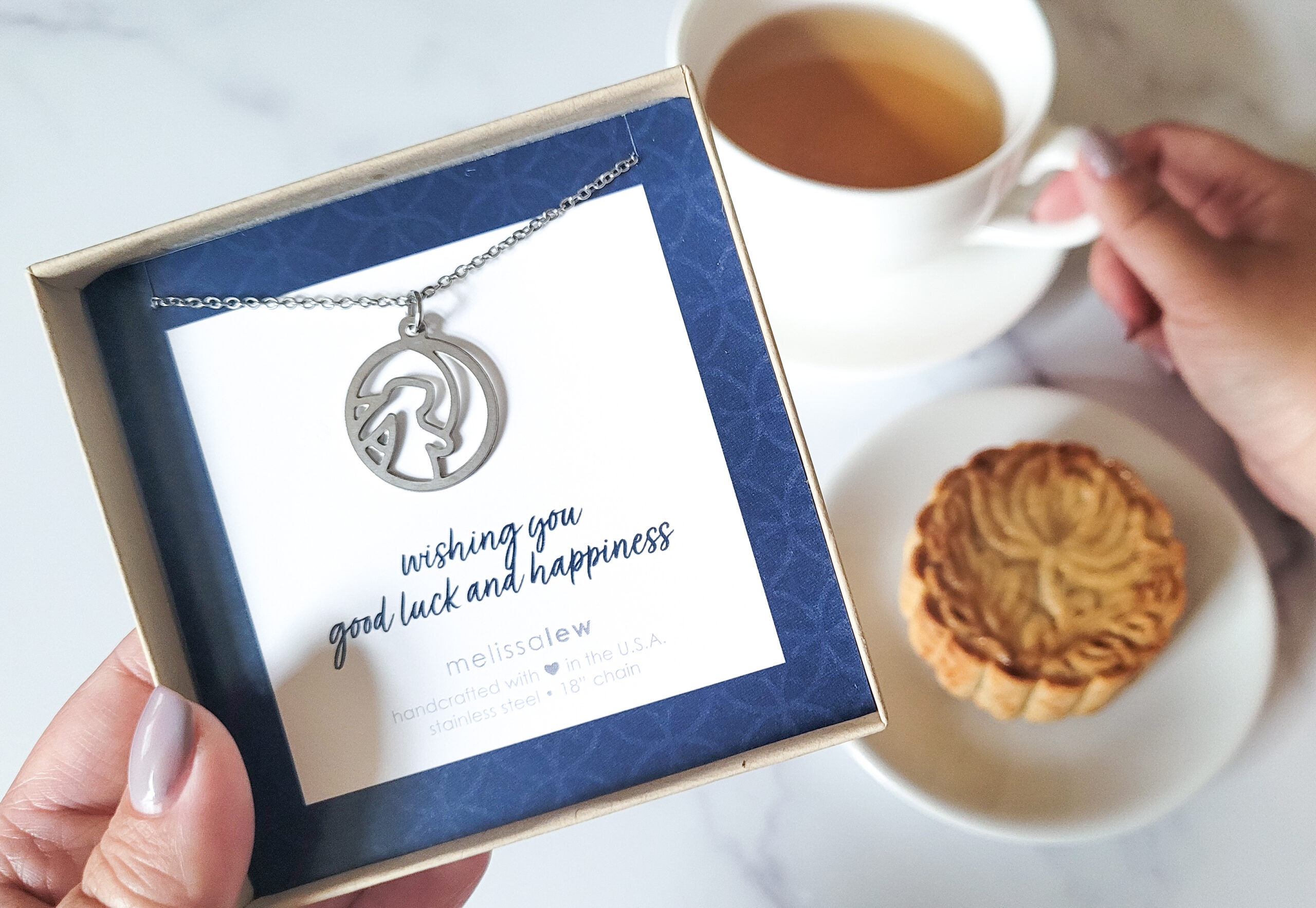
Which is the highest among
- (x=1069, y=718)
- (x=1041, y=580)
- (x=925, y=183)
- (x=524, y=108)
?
(x=524, y=108)

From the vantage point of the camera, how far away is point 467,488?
0.51 meters

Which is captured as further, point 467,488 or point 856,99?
point 856,99

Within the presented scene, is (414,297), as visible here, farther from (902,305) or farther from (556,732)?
(902,305)

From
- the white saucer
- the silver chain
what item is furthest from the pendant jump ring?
the white saucer

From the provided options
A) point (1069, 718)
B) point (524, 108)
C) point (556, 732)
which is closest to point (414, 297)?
point (556, 732)

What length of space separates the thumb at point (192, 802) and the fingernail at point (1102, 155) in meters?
0.67

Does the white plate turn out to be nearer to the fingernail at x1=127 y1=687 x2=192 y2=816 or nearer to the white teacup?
the white teacup

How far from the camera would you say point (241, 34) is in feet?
2.98

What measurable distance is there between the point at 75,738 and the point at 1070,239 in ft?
2.87

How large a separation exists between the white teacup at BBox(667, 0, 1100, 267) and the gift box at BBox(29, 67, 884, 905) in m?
0.22

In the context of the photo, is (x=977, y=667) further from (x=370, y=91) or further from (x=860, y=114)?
(x=370, y=91)

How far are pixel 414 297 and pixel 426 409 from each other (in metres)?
0.06

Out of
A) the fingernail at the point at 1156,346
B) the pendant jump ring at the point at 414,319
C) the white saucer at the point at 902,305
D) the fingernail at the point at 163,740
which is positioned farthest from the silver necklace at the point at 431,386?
the fingernail at the point at 1156,346

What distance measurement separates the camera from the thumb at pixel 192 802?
48cm
